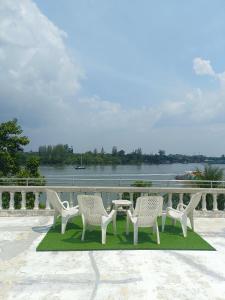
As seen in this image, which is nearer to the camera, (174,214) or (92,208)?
(92,208)

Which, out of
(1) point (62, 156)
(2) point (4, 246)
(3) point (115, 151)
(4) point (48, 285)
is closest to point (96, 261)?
(4) point (48, 285)

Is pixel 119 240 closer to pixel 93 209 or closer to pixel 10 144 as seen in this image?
pixel 93 209

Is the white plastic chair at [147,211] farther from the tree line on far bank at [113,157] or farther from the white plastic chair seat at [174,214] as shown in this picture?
the tree line on far bank at [113,157]

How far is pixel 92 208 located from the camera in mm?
5551

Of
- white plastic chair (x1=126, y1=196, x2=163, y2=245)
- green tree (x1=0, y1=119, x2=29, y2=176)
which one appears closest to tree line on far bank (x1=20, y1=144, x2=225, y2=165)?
green tree (x1=0, y1=119, x2=29, y2=176)

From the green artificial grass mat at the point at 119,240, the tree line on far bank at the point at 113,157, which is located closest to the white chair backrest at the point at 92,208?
the green artificial grass mat at the point at 119,240

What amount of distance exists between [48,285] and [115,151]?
34626 millimetres

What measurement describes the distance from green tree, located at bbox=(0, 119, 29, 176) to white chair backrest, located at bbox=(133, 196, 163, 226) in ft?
32.1

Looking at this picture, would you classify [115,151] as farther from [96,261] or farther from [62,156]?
[96,261]

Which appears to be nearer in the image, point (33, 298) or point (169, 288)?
point (33, 298)

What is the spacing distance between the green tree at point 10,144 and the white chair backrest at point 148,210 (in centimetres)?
980

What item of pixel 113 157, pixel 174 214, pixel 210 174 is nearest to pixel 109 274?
pixel 174 214

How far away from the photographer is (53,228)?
6.52 metres

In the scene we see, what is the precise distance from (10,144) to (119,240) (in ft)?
32.8
